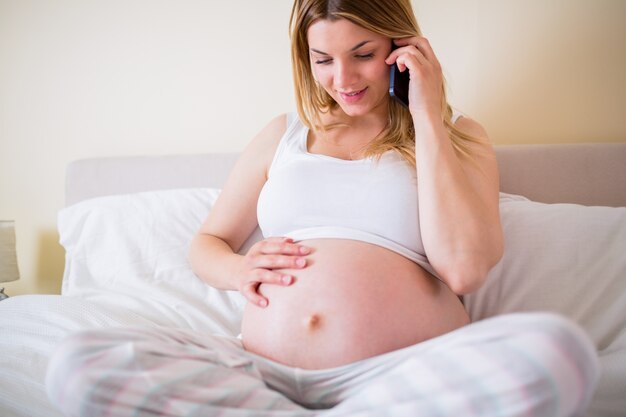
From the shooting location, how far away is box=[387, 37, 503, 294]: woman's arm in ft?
2.78

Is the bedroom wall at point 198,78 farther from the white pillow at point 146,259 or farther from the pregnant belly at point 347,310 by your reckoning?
the pregnant belly at point 347,310

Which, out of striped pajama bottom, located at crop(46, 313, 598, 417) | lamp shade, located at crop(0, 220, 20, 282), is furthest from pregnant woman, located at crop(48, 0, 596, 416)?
lamp shade, located at crop(0, 220, 20, 282)

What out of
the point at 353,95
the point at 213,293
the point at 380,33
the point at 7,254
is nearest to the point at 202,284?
the point at 213,293

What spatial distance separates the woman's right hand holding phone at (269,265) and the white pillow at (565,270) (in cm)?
42

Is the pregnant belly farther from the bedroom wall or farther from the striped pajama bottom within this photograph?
the bedroom wall

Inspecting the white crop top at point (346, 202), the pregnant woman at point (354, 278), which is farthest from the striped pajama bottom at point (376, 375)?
the white crop top at point (346, 202)

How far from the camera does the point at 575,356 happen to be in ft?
1.54

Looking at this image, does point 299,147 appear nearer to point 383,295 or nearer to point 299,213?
point 299,213

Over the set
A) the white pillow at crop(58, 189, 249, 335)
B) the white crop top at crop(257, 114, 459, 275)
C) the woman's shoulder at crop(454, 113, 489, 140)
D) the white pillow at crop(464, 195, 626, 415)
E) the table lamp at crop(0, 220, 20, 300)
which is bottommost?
the table lamp at crop(0, 220, 20, 300)

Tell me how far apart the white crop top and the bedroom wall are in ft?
2.40

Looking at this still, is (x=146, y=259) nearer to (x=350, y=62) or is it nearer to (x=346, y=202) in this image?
(x=346, y=202)

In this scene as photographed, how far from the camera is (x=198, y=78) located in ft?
5.98

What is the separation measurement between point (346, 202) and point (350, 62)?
0.28 meters

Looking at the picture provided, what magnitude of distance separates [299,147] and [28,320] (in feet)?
2.24
